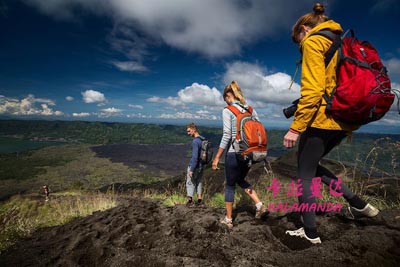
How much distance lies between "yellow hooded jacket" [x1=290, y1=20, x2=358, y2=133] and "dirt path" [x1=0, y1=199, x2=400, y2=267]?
3.81ft

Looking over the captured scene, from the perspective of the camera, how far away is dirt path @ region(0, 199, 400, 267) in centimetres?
210

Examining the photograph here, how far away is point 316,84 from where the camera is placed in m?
2.11

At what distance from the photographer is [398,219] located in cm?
278

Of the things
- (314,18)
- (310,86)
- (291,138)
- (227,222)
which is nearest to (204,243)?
(227,222)

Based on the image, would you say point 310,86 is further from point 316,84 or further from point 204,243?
point 204,243

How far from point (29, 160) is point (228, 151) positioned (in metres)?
178

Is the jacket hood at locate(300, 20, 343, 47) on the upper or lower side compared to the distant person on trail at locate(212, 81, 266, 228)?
Answer: upper

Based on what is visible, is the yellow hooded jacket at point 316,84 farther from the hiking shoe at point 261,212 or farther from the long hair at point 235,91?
the hiking shoe at point 261,212

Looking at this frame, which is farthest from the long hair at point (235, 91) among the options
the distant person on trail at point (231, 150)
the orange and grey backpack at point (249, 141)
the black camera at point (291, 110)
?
the black camera at point (291, 110)

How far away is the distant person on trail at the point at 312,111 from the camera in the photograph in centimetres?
212

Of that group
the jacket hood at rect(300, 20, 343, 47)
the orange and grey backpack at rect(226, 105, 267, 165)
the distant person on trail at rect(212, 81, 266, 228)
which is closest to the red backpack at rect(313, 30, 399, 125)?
the jacket hood at rect(300, 20, 343, 47)

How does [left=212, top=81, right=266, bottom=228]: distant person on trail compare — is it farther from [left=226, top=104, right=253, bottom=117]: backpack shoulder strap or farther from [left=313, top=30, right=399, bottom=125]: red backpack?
[left=313, top=30, right=399, bottom=125]: red backpack

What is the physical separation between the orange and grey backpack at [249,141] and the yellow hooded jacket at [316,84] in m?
0.71

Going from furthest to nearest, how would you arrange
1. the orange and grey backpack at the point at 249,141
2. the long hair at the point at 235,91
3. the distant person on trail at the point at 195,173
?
the distant person on trail at the point at 195,173 < the long hair at the point at 235,91 < the orange and grey backpack at the point at 249,141
